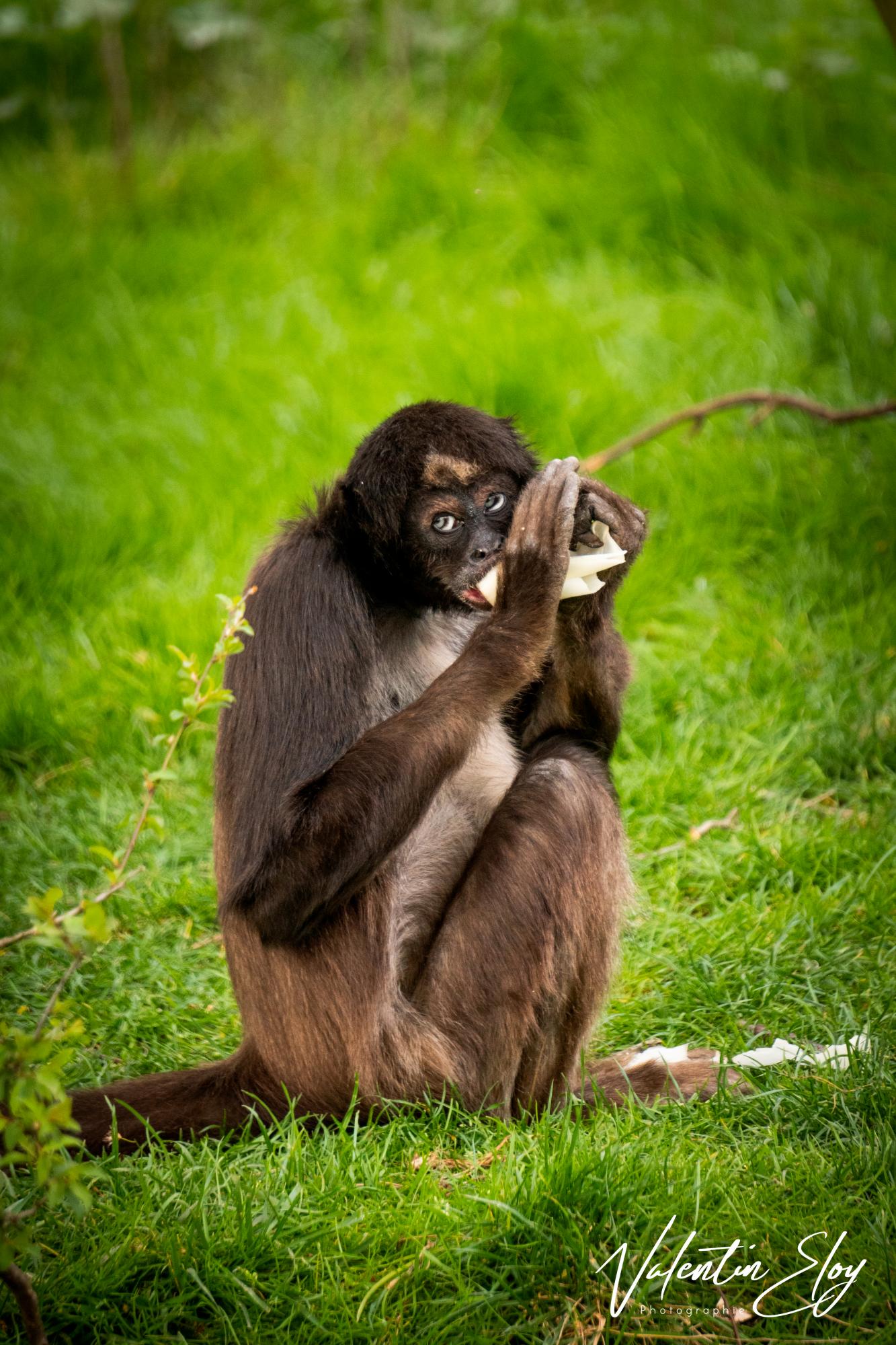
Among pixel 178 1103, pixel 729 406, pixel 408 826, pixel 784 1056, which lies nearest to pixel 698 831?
pixel 784 1056

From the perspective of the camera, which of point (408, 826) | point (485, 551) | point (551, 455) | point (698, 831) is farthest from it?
point (551, 455)

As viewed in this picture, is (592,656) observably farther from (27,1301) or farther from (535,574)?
(27,1301)

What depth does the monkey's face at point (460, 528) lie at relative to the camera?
12.9 ft

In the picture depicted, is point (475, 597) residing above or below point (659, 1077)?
above

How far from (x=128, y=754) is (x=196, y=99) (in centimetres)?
722

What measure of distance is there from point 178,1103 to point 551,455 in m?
4.27

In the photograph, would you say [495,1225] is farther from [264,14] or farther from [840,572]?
[264,14]

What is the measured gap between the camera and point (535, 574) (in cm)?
371

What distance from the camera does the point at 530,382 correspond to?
7383 millimetres

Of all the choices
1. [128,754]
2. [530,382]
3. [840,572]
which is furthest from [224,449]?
[840,572]

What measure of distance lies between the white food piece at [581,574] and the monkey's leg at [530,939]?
490 mm

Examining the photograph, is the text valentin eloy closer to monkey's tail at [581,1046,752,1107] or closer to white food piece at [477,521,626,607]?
monkey's tail at [581,1046,752,1107]

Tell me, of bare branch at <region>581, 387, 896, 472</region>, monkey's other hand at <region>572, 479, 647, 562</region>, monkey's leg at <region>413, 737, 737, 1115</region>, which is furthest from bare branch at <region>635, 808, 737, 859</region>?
bare branch at <region>581, 387, 896, 472</region>

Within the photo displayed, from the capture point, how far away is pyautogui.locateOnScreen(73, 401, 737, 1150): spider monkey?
3.56 meters
